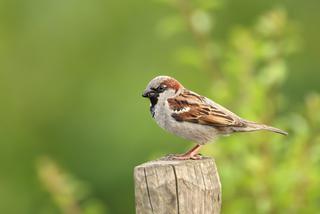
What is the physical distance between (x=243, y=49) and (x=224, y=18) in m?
8.66

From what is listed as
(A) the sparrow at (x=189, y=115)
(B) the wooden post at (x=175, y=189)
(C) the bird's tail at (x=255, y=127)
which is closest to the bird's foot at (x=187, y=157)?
(B) the wooden post at (x=175, y=189)

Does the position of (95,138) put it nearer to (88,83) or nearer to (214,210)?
(88,83)

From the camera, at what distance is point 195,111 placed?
25.0ft

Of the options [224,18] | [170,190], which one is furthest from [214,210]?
[224,18]

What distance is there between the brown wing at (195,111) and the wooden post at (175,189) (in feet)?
4.19

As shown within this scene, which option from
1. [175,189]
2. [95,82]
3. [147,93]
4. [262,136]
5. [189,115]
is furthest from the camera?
[95,82]

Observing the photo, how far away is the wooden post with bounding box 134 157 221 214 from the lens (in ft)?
20.4

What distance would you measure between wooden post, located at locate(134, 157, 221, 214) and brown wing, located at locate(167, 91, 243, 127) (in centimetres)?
128

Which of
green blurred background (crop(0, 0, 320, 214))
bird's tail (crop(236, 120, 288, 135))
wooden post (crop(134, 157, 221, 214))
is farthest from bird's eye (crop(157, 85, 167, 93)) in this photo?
green blurred background (crop(0, 0, 320, 214))

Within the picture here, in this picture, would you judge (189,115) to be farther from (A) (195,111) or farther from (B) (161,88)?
(B) (161,88)

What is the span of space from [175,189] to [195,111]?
147 cm

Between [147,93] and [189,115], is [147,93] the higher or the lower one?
the higher one

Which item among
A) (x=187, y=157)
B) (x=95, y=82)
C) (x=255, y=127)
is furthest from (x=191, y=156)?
(x=95, y=82)

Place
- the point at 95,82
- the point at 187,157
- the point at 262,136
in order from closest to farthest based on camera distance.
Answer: the point at 187,157 → the point at 262,136 → the point at 95,82
